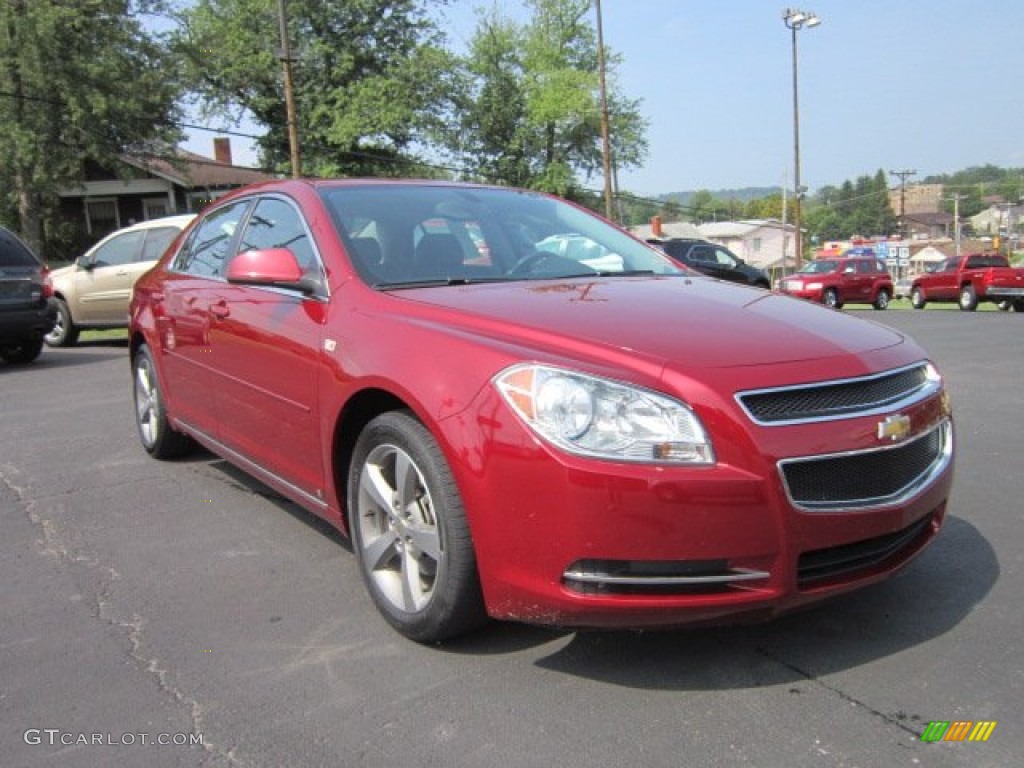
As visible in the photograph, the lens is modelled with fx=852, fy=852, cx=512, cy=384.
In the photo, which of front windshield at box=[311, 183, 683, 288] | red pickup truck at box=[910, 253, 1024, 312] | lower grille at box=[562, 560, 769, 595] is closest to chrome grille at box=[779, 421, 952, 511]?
lower grille at box=[562, 560, 769, 595]

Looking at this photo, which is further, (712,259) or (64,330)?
(712,259)

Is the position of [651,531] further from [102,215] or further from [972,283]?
[102,215]

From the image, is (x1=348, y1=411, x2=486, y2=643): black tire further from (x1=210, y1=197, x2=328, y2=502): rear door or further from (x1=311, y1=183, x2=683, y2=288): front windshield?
(x1=311, y1=183, x2=683, y2=288): front windshield

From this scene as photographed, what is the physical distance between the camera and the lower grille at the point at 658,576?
2.34 metres

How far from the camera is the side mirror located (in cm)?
333

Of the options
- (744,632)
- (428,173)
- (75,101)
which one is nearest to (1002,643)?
(744,632)

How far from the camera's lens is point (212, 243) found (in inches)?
185

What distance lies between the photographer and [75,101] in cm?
2806

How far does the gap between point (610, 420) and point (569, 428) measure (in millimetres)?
116

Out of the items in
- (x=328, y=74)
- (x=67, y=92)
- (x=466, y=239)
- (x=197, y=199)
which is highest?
(x=328, y=74)

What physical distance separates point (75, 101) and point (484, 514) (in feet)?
101

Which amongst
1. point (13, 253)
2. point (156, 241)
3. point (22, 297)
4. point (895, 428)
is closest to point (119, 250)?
point (156, 241)

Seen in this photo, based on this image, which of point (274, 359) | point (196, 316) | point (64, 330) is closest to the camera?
point (274, 359)

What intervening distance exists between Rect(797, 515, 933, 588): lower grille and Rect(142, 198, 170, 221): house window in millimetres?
40316
